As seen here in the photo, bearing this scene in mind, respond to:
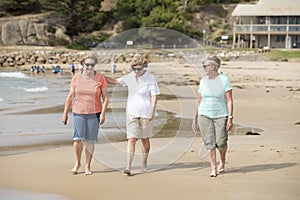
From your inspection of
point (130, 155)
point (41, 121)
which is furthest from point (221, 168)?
point (41, 121)

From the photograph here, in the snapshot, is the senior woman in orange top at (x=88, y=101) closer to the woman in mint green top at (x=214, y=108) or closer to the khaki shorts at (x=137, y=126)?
the khaki shorts at (x=137, y=126)

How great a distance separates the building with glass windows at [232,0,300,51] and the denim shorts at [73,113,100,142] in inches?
Result: 1836

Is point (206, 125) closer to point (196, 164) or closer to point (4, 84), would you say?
point (196, 164)

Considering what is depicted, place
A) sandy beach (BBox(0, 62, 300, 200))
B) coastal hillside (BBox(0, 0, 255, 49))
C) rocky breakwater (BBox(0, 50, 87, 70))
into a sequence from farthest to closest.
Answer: coastal hillside (BBox(0, 0, 255, 49)) → rocky breakwater (BBox(0, 50, 87, 70)) → sandy beach (BBox(0, 62, 300, 200))

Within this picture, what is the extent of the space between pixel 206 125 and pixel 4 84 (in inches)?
967

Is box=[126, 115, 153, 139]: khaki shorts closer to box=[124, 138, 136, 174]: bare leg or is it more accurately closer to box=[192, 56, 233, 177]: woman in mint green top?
box=[124, 138, 136, 174]: bare leg

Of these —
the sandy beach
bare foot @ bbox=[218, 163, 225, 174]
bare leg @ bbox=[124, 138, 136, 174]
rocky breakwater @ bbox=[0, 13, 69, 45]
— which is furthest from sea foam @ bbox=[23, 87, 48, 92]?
rocky breakwater @ bbox=[0, 13, 69, 45]

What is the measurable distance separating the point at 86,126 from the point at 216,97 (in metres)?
1.66

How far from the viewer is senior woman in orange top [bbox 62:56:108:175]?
7262 mm

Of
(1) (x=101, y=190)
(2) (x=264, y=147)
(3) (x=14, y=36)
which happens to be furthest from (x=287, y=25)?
(1) (x=101, y=190)

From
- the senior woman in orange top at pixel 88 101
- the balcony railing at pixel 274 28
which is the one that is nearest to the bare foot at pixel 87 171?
the senior woman in orange top at pixel 88 101

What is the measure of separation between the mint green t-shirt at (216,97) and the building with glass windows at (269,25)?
46441 millimetres

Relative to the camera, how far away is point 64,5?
189 ft

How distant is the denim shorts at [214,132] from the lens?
720 cm
